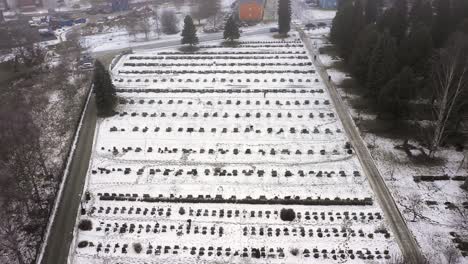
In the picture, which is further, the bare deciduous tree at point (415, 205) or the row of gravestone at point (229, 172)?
the row of gravestone at point (229, 172)

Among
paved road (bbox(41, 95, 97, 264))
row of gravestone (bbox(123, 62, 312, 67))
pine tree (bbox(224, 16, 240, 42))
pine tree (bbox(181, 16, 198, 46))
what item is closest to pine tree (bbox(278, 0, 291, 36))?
pine tree (bbox(224, 16, 240, 42))

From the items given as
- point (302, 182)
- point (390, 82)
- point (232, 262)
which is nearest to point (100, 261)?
point (232, 262)

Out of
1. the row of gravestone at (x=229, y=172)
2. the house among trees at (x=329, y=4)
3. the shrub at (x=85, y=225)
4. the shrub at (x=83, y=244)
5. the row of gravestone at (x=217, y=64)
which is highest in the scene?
the house among trees at (x=329, y=4)

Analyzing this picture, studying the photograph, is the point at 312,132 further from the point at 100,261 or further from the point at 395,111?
the point at 100,261

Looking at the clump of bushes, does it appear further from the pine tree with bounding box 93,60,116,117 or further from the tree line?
the pine tree with bounding box 93,60,116,117

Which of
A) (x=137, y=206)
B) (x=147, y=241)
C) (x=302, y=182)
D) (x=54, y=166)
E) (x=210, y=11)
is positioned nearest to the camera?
(x=147, y=241)

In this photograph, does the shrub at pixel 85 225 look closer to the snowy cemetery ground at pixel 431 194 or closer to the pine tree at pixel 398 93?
the snowy cemetery ground at pixel 431 194

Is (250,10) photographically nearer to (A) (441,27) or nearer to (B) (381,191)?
(A) (441,27)

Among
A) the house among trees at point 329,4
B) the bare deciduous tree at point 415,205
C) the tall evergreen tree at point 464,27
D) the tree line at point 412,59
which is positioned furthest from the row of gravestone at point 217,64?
the house among trees at point 329,4
